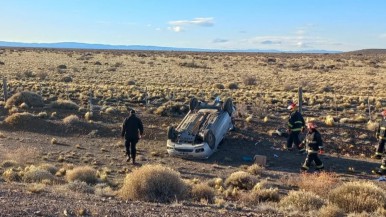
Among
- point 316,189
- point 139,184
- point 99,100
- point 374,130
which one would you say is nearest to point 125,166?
point 139,184

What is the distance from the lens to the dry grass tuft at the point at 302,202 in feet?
30.6

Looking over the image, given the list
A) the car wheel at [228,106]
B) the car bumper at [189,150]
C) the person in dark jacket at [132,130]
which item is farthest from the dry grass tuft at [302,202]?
the car wheel at [228,106]

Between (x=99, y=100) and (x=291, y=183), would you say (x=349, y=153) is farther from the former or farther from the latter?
(x=99, y=100)

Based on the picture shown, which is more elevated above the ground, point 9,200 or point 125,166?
point 9,200

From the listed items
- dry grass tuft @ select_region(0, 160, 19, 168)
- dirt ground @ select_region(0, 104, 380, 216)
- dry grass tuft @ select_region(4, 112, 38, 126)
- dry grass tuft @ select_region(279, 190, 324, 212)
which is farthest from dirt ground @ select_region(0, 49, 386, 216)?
dry grass tuft @ select_region(279, 190, 324, 212)

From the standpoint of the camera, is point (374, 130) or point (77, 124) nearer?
point (374, 130)

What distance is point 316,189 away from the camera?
1112 centimetres

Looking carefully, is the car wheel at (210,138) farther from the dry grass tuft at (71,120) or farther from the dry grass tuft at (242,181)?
the dry grass tuft at (71,120)

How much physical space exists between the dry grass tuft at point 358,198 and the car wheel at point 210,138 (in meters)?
5.73

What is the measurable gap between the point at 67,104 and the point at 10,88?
12.4 metres

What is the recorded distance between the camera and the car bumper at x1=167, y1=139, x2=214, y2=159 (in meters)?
15.0

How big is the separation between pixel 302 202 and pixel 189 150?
19.9 feet

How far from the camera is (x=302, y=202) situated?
9461mm

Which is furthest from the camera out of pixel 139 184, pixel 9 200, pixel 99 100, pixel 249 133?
pixel 99 100
